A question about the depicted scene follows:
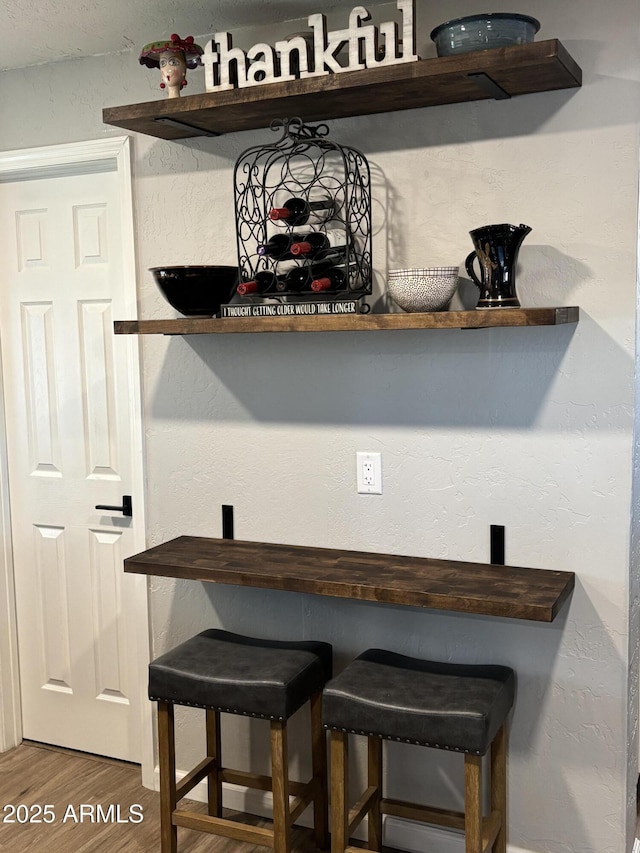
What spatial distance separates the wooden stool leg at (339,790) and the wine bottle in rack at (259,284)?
3.94 ft

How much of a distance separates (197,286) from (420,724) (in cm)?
131

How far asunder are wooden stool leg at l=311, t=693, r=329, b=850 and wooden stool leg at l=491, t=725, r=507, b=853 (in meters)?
0.49

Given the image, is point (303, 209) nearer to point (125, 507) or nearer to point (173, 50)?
point (173, 50)

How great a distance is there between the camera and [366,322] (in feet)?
7.04

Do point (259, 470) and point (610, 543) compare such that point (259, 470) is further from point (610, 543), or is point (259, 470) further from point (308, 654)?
point (610, 543)

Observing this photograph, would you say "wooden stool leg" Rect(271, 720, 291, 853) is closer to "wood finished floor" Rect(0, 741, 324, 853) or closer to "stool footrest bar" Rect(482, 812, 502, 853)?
"wood finished floor" Rect(0, 741, 324, 853)

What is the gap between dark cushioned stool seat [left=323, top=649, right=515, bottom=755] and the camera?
203 centimetres

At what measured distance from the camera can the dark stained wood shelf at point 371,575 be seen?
2.09m

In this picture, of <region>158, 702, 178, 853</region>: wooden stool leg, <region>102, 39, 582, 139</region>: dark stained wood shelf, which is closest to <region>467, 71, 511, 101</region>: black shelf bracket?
<region>102, 39, 582, 139</region>: dark stained wood shelf

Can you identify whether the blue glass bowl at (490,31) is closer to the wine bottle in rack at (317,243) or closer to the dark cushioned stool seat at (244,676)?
the wine bottle in rack at (317,243)

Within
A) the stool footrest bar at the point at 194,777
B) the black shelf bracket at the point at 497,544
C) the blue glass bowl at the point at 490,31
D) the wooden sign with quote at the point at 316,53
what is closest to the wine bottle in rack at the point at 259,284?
the wooden sign with quote at the point at 316,53

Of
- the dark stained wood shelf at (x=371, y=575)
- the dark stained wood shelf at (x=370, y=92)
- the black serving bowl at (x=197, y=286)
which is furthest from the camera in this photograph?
the black serving bowl at (x=197, y=286)

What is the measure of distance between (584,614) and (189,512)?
49.4 inches

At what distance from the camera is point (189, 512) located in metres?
2.79
